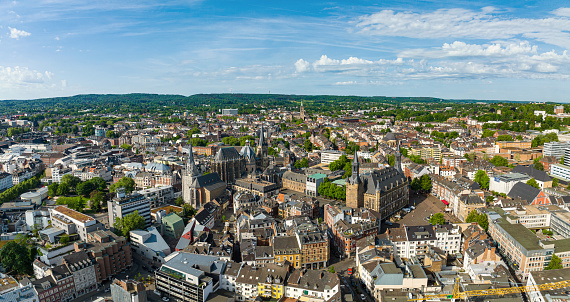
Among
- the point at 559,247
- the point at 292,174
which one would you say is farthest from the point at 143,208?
the point at 559,247

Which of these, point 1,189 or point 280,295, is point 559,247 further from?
point 1,189

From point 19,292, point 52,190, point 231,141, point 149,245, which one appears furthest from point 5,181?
point 231,141

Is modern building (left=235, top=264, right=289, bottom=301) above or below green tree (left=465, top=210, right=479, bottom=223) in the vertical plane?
below

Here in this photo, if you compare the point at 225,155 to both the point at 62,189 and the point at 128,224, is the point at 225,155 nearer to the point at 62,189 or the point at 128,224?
the point at 62,189

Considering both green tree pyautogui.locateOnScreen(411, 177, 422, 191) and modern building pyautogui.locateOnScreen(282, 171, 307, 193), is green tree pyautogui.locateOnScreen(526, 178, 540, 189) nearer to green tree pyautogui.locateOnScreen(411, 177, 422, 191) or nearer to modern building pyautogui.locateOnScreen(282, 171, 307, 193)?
green tree pyautogui.locateOnScreen(411, 177, 422, 191)

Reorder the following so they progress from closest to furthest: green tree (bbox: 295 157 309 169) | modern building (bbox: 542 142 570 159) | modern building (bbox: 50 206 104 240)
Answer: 1. modern building (bbox: 50 206 104 240)
2. modern building (bbox: 542 142 570 159)
3. green tree (bbox: 295 157 309 169)

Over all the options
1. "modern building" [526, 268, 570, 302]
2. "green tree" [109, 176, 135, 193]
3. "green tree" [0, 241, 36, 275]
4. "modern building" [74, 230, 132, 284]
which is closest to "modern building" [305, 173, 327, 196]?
"green tree" [109, 176, 135, 193]

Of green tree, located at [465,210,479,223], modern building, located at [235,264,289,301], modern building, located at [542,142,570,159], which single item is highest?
modern building, located at [542,142,570,159]
